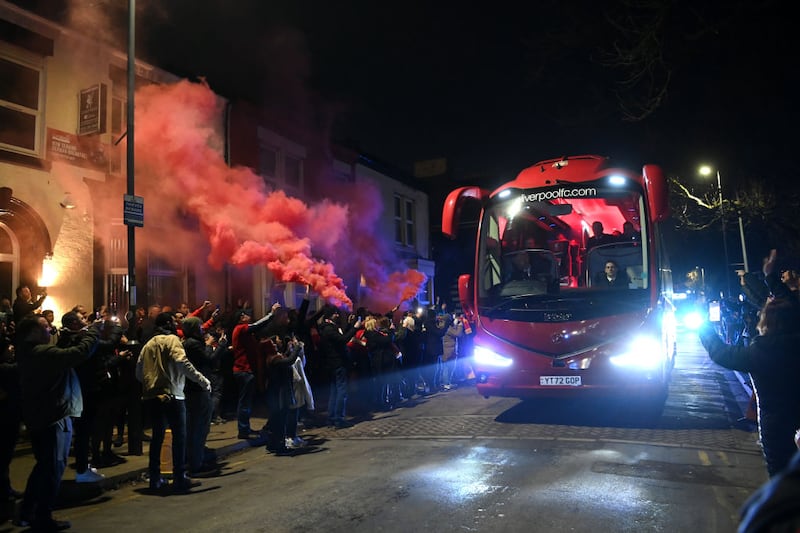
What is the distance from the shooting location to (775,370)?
4152mm

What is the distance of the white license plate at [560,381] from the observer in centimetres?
807

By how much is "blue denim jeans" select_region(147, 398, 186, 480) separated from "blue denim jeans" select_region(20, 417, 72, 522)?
1.23 meters

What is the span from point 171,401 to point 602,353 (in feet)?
17.9

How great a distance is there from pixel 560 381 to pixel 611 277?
1.68m

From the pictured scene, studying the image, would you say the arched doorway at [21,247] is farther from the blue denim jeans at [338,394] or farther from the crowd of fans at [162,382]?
the blue denim jeans at [338,394]

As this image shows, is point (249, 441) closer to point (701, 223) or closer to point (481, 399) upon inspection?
point (481, 399)

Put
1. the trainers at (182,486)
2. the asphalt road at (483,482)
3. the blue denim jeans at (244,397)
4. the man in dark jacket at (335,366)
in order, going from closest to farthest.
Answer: the asphalt road at (483,482), the trainers at (182,486), the blue denim jeans at (244,397), the man in dark jacket at (335,366)

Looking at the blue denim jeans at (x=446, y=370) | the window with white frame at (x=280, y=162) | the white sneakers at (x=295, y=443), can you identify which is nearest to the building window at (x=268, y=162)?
the window with white frame at (x=280, y=162)

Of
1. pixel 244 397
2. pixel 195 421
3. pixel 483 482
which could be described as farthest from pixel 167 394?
pixel 483 482

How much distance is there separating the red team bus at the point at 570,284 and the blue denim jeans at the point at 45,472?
18.2ft

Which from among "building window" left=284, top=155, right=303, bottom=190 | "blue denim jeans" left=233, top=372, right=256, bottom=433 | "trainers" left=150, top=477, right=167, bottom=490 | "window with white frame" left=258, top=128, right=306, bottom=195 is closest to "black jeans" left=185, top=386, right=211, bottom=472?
"trainers" left=150, top=477, right=167, bottom=490

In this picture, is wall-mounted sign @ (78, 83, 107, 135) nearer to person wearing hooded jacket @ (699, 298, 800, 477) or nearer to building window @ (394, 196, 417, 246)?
person wearing hooded jacket @ (699, 298, 800, 477)

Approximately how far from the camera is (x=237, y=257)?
1214 cm

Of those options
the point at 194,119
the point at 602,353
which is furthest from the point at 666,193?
the point at 194,119
